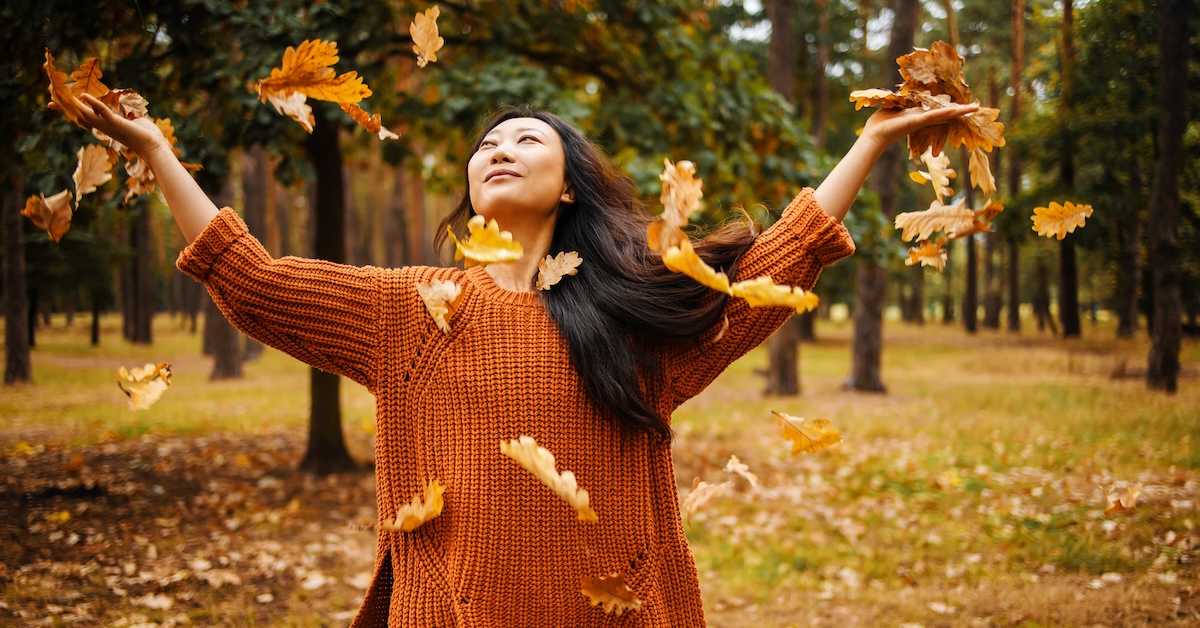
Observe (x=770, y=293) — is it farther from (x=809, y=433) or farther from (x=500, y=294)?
(x=500, y=294)

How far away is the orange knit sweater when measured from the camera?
160 centimetres

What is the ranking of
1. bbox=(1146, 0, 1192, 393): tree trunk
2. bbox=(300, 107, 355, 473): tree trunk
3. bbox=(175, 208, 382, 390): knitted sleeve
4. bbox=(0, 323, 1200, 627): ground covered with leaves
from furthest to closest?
bbox=(300, 107, 355, 473): tree trunk → bbox=(1146, 0, 1192, 393): tree trunk → bbox=(0, 323, 1200, 627): ground covered with leaves → bbox=(175, 208, 382, 390): knitted sleeve

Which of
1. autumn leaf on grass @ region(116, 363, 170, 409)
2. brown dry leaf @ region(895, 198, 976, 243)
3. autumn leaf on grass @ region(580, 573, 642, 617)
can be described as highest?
brown dry leaf @ region(895, 198, 976, 243)

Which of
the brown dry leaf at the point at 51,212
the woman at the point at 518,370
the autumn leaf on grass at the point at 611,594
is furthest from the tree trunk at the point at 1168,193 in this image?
the brown dry leaf at the point at 51,212

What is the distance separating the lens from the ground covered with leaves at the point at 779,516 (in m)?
3.60

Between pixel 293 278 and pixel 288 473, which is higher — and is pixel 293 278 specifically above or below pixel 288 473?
above

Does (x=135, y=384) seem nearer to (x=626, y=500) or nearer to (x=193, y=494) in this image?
(x=626, y=500)

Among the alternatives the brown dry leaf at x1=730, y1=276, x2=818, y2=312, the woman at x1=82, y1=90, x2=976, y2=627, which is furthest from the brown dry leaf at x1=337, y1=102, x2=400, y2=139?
the brown dry leaf at x1=730, y1=276, x2=818, y2=312

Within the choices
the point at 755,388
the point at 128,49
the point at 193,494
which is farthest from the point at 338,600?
the point at 755,388

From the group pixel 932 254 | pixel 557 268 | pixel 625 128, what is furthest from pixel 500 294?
pixel 625 128

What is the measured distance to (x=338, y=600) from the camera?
12.8 feet

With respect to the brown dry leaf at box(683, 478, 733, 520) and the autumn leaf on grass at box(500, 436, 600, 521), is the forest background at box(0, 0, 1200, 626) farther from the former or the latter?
the autumn leaf on grass at box(500, 436, 600, 521)

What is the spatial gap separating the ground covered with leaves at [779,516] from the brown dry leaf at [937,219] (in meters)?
2.01

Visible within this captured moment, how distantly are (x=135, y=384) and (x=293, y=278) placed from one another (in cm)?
47
